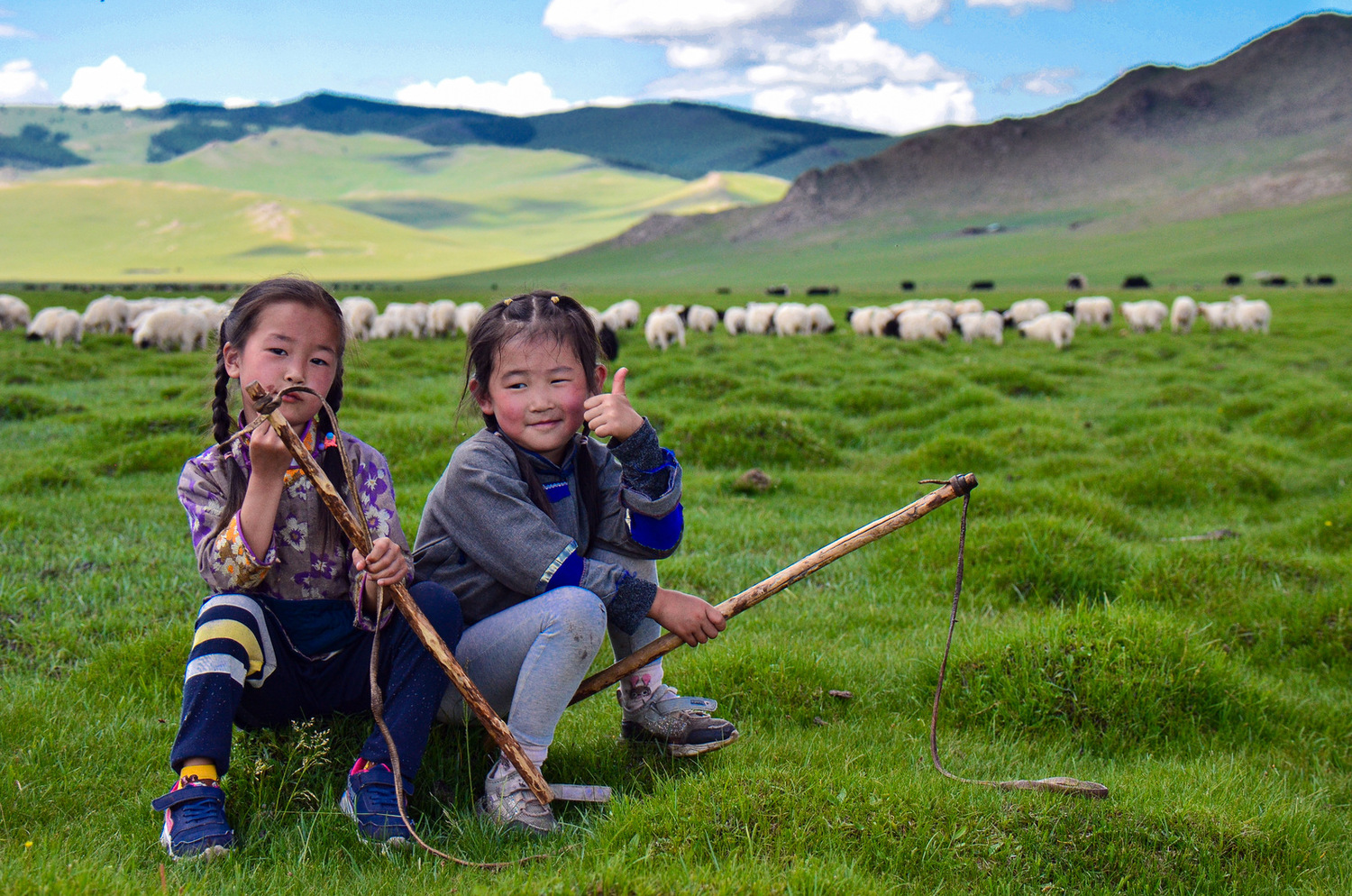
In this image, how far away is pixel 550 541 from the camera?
3.01 m

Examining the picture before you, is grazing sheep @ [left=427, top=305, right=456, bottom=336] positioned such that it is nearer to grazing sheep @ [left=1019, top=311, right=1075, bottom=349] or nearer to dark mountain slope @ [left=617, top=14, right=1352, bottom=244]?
grazing sheep @ [left=1019, top=311, right=1075, bottom=349]

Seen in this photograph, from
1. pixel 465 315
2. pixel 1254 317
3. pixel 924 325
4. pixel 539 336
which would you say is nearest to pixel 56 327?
pixel 465 315

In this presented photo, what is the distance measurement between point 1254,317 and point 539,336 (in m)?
28.2

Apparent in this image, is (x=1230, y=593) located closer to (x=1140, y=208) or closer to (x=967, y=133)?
(x=1140, y=208)

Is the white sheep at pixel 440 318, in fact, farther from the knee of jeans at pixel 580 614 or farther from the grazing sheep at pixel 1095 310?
the knee of jeans at pixel 580 614

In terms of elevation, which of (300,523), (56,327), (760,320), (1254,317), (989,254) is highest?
(989,254)

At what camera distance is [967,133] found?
145m

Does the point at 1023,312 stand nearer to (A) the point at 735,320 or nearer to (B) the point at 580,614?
(A) the point at 735,320

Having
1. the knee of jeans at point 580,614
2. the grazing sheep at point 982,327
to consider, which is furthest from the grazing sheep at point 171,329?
the knee of jeans at point 580,614

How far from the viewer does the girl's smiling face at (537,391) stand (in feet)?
10.4

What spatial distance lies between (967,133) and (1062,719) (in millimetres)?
154853

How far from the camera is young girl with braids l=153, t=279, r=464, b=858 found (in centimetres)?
272

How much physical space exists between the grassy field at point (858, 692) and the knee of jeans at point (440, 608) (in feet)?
1.45

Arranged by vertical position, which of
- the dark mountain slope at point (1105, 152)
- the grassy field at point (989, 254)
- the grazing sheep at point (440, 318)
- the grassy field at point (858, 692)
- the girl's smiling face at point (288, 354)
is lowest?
the grassy field at point (858, 692)
